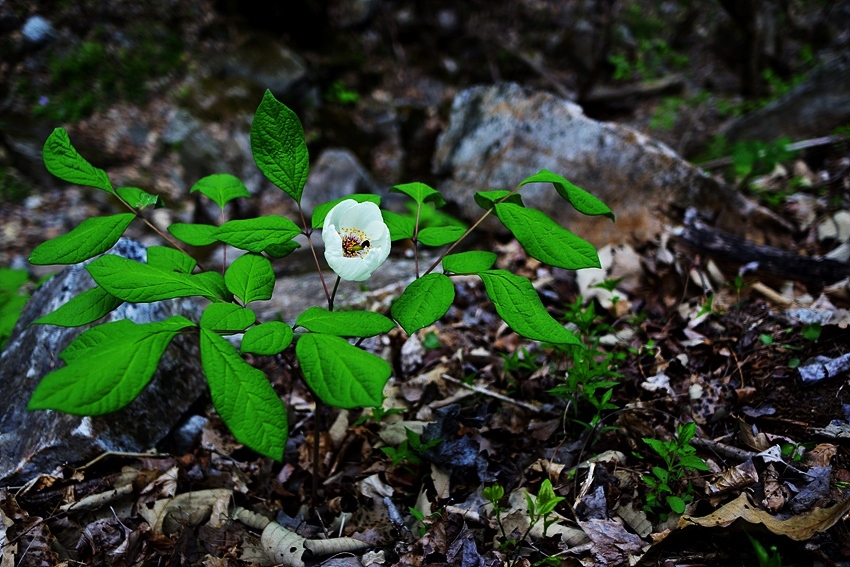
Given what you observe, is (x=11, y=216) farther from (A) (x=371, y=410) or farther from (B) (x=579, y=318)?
(B) (x=579, y=318)

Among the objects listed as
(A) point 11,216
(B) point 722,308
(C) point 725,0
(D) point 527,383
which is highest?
(C) point 725,0

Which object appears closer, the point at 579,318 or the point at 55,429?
the point at 55,429

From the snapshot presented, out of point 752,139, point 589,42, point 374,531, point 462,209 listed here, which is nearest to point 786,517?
point 374,531

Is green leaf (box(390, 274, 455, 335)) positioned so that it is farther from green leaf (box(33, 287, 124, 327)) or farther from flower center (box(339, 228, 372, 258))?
green leaf (box(33, 287, 124, 327))

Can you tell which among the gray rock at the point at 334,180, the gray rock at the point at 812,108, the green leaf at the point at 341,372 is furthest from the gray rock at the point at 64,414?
the gray rock at the point at 812,108

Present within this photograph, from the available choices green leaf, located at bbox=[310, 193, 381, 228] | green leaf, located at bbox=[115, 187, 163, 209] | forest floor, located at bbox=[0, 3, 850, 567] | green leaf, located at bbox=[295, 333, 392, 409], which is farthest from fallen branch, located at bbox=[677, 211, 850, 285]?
green leaf, located at bbox=[115, 187, 163, 209]

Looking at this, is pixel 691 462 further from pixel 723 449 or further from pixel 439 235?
pixel 439 235

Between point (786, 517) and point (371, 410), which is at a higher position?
point (786, 517)
